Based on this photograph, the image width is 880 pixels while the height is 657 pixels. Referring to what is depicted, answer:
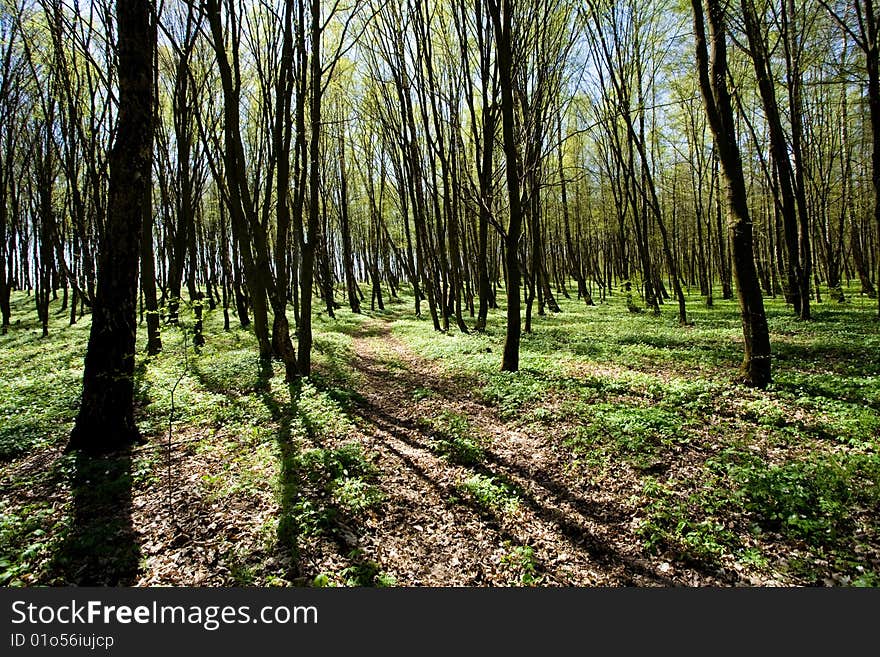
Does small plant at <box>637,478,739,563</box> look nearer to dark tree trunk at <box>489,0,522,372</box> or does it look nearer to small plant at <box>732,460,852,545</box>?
small plant at <box>732,460,852,545</box>

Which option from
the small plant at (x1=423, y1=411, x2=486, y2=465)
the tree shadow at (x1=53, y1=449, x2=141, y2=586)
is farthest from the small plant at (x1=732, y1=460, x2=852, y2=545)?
the tree shadow at (x1=53, y1=449, x2=141, y2=586)

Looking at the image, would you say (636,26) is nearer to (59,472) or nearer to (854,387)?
(854,387)

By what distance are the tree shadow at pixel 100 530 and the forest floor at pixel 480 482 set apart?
0.02 meters

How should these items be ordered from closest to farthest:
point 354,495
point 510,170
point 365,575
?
point 365,575 < point 354,495 < point 510,170

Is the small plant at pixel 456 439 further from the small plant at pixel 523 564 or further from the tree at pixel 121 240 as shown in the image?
the tree at pixel 121 240

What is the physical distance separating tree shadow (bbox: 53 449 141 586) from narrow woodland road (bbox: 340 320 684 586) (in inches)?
82.8

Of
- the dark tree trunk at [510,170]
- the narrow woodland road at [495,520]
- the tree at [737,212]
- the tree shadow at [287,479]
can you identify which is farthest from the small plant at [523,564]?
the dark tree trunk at [510,170]

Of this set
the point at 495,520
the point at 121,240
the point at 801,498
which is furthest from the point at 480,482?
the point at 121,240

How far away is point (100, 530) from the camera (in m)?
3.89

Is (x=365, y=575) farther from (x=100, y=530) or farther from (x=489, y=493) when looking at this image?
(x=100, y=530)

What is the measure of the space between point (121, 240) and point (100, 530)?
374 cm

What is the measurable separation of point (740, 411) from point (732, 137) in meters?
4.47

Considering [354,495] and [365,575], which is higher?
[354,495]

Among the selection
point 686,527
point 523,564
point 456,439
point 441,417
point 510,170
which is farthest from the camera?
point 510,170
